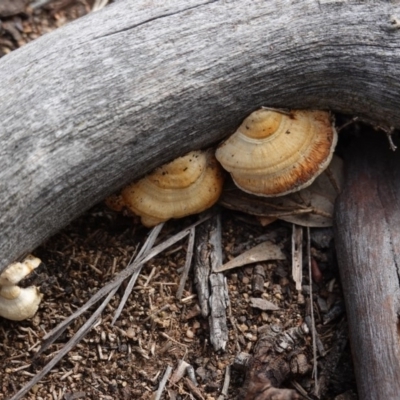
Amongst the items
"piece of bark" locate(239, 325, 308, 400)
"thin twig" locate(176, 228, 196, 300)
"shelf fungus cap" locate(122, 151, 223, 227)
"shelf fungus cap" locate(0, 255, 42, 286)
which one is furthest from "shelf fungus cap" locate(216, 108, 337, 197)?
"shelf fungus cap" locate(0, 255, 42, 286)

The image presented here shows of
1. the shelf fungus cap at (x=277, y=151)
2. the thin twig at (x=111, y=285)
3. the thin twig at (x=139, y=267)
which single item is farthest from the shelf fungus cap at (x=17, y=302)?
the shelf fungus cap at (x=277, y=151)

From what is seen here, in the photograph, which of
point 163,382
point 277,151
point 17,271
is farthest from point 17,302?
point 277,151

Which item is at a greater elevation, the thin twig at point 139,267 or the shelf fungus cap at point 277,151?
the shelf fungus cap at point 277,151

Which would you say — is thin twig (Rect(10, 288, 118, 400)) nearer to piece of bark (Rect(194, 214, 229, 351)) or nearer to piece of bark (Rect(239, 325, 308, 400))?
piece of bark (Rect(194, 214, 229, 351))

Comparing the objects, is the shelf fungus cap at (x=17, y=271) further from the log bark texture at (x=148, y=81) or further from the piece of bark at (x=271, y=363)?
the piece of bark at (x=271, y=363)

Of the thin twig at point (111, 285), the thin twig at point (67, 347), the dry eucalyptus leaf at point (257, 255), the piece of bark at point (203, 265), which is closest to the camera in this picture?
the thin twig at point (67, 347)

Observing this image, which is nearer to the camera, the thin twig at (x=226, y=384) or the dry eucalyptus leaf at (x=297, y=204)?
the thin twig at (x=226, y=384)

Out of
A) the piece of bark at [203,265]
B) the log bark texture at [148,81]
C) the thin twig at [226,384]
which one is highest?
the log bark texture at [148,81]

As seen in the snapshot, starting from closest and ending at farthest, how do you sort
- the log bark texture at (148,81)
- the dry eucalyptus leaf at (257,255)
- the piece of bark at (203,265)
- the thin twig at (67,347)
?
the log bark texture at (148,81)
the thin twig at (67,347)
the piece of bark at (203,265)
the dry eucalyptus leaf at (257,255)

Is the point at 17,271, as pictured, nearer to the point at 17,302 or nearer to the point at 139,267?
the point at 17,302
